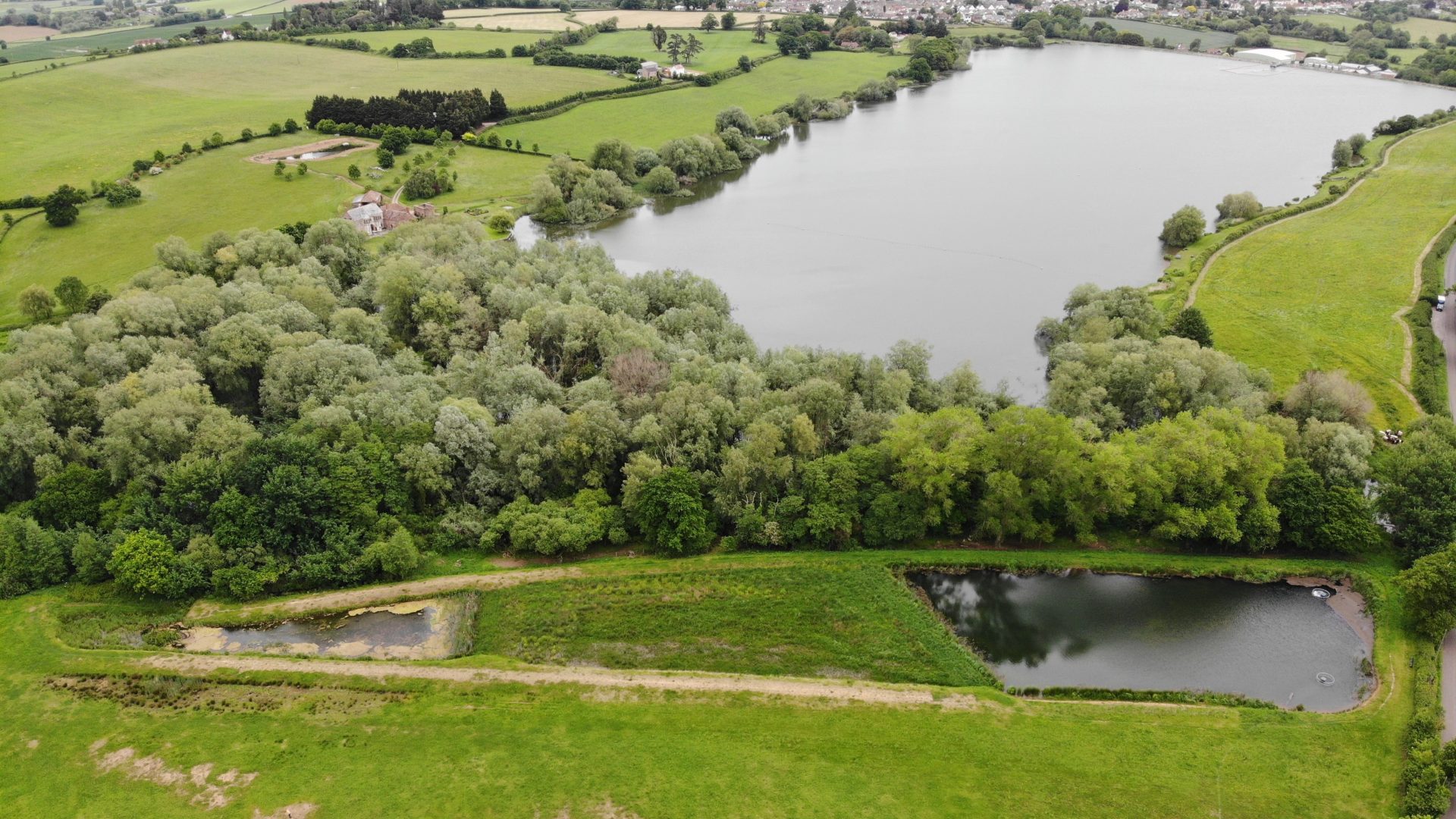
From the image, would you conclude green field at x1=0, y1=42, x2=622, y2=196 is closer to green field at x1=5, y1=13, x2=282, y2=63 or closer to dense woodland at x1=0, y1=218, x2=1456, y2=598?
green field at x1=5, y1=13, x2=282, y2=63

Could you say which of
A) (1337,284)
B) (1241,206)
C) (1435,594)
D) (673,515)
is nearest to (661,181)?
(1241,206)

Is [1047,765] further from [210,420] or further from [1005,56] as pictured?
[1005,56]

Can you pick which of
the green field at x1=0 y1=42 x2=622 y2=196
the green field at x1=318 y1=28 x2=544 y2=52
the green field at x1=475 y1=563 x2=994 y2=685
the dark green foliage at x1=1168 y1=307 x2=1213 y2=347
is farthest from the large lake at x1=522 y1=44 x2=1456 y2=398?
the green field at x1=318 y1=28 x2=544 y2=52

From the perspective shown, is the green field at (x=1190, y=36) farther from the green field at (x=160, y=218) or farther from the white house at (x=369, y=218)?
the green field at (x=160, y=218)

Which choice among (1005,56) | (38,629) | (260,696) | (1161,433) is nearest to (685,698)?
(260,696)

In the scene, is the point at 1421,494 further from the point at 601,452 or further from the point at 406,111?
the point at 406,111

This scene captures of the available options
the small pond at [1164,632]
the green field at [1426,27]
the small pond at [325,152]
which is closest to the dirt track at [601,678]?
the small pond at [1164,632]

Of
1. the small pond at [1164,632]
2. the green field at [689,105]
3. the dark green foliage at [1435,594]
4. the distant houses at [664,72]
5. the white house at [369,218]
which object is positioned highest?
the distant houses at [664,72]
